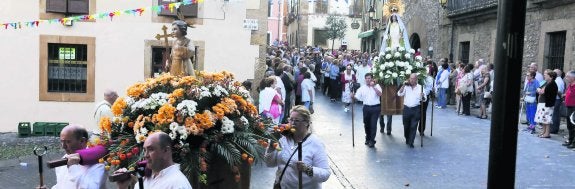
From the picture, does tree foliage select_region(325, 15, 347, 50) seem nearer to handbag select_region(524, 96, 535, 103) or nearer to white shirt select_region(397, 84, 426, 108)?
handbag select_region(524, 96, 535, 103)

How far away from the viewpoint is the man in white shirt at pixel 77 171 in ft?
14.7

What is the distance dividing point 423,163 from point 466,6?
46.6 feet

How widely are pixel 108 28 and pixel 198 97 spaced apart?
11847mm

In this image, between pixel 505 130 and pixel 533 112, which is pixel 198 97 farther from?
pixel 533 112

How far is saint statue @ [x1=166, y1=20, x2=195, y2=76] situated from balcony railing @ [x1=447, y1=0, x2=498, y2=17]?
14591mm

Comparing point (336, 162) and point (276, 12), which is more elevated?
point (276, 12)

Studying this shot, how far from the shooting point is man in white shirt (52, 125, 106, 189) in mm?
4477

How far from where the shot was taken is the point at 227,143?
5.06 metres

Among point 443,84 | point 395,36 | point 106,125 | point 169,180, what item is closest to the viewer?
Result: point 169,180

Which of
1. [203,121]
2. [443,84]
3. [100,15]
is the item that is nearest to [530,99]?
[443,84]

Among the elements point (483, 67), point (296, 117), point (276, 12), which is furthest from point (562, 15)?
point (276, 12)

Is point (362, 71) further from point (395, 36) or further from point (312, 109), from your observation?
point (395, 36)

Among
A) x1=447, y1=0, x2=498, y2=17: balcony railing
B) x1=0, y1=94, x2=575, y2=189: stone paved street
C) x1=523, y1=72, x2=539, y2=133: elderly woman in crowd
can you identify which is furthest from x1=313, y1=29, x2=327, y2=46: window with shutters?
x1=0, y1=94, x2=575, y2=189: stone paved street

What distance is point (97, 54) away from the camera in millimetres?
16234
